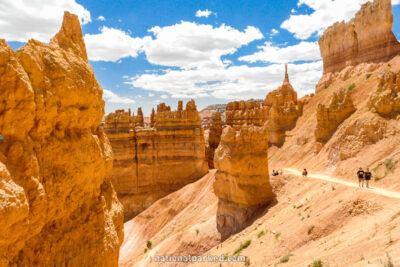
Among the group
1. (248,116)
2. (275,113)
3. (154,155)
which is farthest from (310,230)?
(248,116)

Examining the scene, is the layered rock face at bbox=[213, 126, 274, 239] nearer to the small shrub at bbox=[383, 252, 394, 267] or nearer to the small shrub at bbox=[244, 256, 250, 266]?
the small shrub at bbox=[244, 256, 250, 266]

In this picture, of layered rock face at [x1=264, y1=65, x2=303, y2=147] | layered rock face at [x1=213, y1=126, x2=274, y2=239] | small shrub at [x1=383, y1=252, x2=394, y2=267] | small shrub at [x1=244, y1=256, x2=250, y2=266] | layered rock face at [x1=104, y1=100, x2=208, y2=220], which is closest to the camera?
small shrub at [x1=383, y1=252, x2=394, y2=267]

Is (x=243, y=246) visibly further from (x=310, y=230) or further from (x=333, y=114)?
(x=333, y=114)

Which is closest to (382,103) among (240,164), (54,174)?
(240,164)

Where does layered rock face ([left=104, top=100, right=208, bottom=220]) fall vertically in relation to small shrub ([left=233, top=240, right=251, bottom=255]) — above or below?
above

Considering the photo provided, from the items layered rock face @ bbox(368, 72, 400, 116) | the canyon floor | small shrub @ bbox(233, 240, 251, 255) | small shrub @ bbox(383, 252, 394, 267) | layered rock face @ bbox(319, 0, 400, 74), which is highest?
layered rock face @ bbox(319, 0, 400, 74)

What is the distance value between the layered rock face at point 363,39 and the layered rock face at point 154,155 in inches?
895

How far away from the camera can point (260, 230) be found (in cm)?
1568

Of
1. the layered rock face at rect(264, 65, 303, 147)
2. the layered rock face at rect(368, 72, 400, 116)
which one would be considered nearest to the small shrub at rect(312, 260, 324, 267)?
the layered rock face at rect(368, 72, 400, 116)

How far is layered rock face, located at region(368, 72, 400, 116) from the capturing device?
20656 millimetres

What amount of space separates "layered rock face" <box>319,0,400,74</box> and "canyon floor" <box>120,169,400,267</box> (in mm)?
23843

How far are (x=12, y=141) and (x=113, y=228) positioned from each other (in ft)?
11.5

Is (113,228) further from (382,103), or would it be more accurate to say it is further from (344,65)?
(344,65)

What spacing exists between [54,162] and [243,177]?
14433 millimetres
